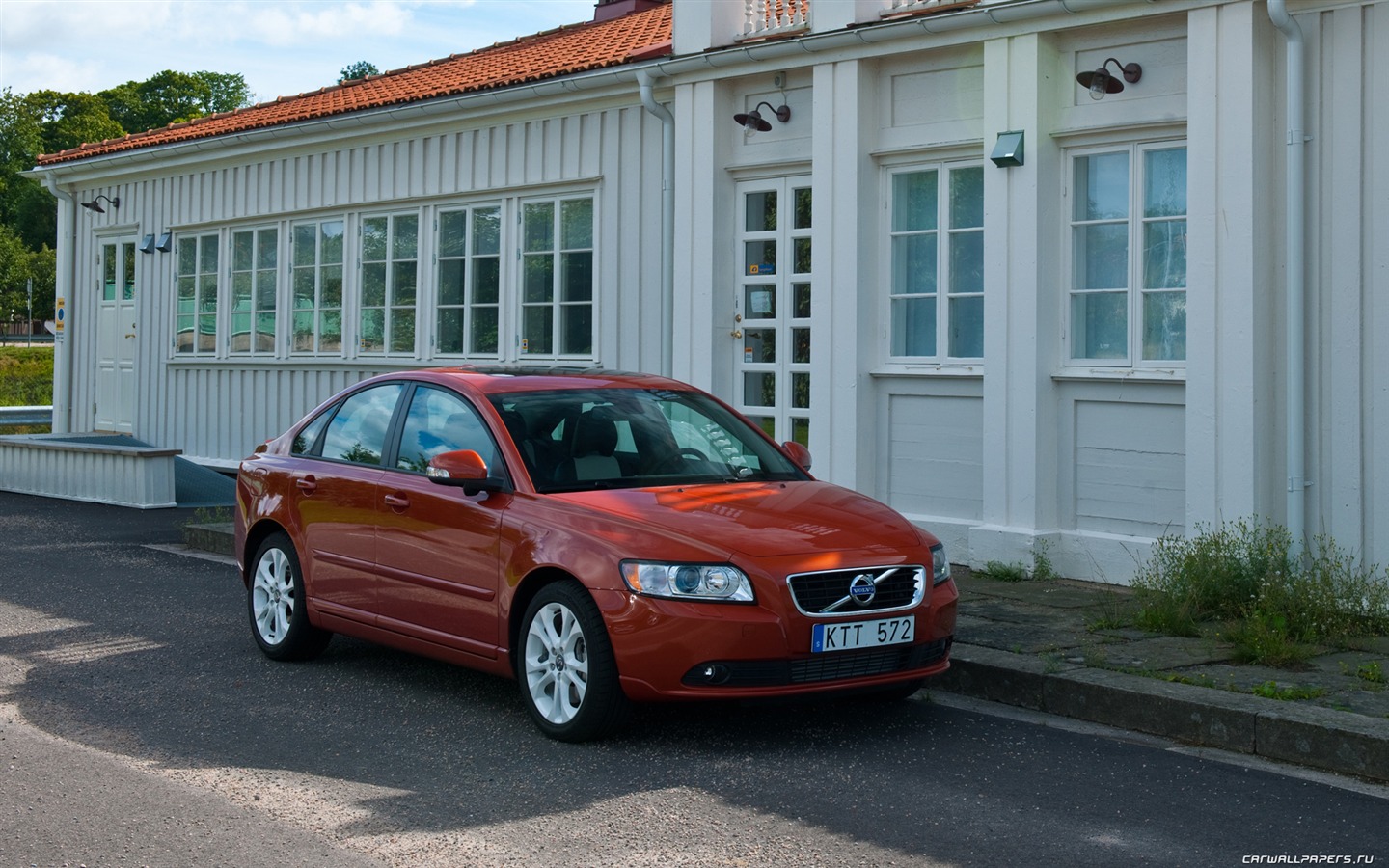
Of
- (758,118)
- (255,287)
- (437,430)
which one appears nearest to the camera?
(437,430)

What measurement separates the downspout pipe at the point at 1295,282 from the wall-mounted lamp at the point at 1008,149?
186cm

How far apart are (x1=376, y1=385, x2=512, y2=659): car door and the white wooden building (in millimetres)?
4602

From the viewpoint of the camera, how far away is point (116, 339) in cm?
2106

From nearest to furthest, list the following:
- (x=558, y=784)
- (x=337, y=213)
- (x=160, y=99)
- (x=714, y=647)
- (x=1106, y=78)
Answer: (x=558, y=784), (x=714, y=647), (x=1106, y=78), (x=337, y=213), (x=160, y=99)

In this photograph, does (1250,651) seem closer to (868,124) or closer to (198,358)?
(868,124)

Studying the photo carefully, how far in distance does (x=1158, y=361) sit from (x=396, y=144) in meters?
9.01

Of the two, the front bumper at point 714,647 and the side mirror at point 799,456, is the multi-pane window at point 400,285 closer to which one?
the side mirror at point 799,456

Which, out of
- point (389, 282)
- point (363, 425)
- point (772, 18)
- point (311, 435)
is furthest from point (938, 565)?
point (389, 282)

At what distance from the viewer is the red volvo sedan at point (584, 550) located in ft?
20.5

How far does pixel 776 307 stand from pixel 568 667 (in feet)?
21.9

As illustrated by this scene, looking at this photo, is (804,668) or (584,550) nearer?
(804,668)

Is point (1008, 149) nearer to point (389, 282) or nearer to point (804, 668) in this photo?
point (804, 668)

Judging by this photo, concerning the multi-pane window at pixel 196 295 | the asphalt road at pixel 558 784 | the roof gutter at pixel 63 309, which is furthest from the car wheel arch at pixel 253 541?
the roof gutter at pixel 63 309

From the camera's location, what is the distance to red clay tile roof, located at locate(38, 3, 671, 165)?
14.7m
